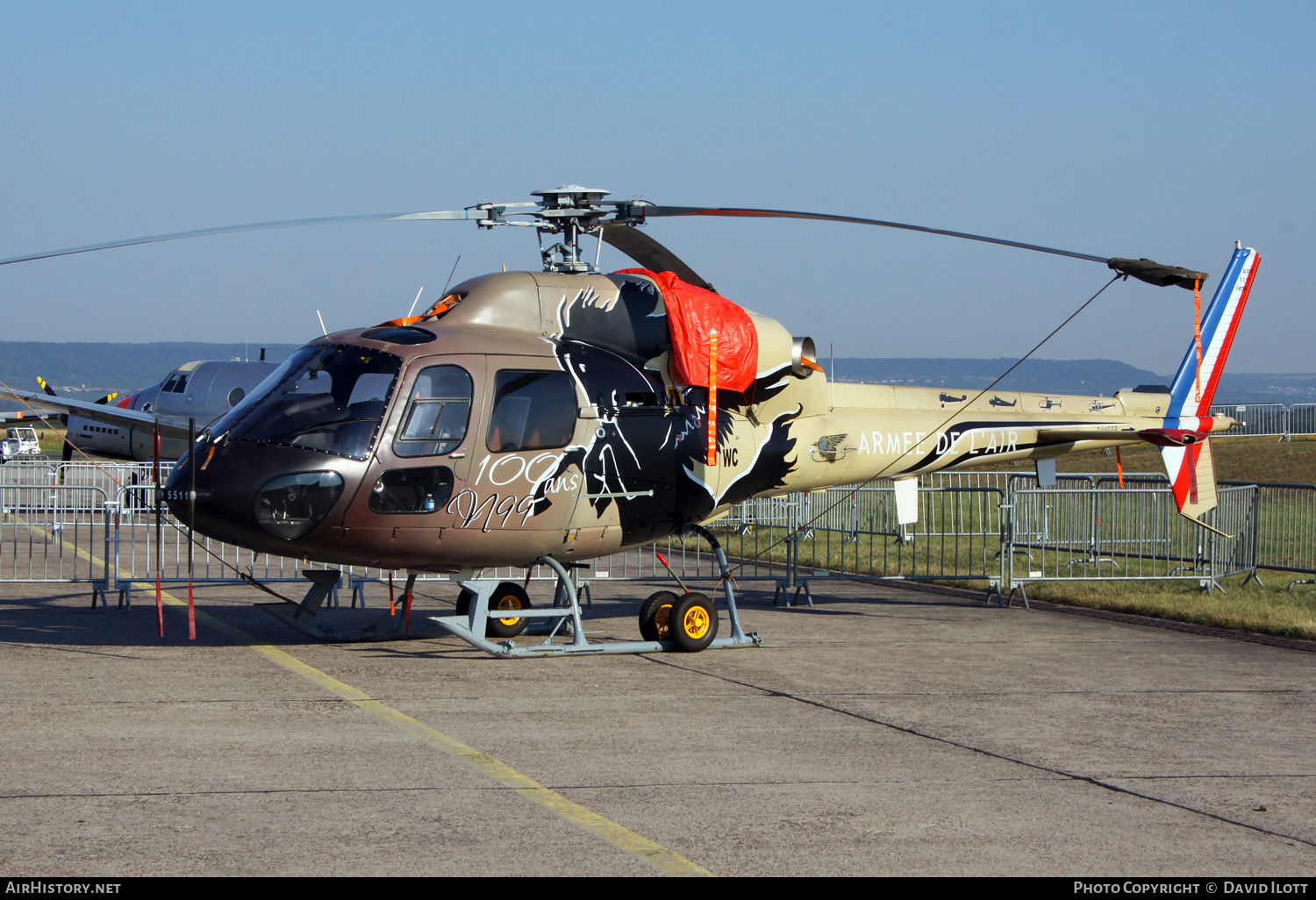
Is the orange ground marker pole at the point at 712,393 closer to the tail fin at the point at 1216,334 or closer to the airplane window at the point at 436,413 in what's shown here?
the airplane window at the point at 436,413

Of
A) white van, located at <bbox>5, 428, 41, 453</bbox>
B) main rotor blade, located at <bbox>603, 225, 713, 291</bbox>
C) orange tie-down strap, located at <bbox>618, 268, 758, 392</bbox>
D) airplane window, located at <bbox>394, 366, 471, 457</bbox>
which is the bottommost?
airplane window, located at <bbox>394, 366, 471, 457</bbox>

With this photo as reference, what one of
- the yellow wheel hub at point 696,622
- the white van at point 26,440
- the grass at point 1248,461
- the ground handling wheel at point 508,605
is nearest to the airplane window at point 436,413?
the ground handling wheel at point 508,605

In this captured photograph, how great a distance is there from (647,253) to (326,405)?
140 inches

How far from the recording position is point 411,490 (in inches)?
381

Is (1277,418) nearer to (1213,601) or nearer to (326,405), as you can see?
(1213,601)

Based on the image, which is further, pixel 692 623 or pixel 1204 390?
pixel 1204 390

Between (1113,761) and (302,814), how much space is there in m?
4.47

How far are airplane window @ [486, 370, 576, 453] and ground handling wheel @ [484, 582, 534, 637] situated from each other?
2187 millimetres

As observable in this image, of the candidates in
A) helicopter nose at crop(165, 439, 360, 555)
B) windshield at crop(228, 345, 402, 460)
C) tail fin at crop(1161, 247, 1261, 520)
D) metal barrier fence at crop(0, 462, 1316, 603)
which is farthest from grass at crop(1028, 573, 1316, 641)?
helicopter nose at crop(165, 439, 360, 555)

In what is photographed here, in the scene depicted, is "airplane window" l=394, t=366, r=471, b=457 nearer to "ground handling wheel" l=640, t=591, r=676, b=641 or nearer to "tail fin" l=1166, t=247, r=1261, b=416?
"ground handling wheel" l=640, t=591, r=676, b=641

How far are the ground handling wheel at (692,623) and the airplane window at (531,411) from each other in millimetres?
1880

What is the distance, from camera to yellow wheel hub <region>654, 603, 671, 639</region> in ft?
36.2

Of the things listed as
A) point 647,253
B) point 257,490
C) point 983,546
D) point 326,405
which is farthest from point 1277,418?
point 257,490

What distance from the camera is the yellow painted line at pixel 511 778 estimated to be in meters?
5.20
